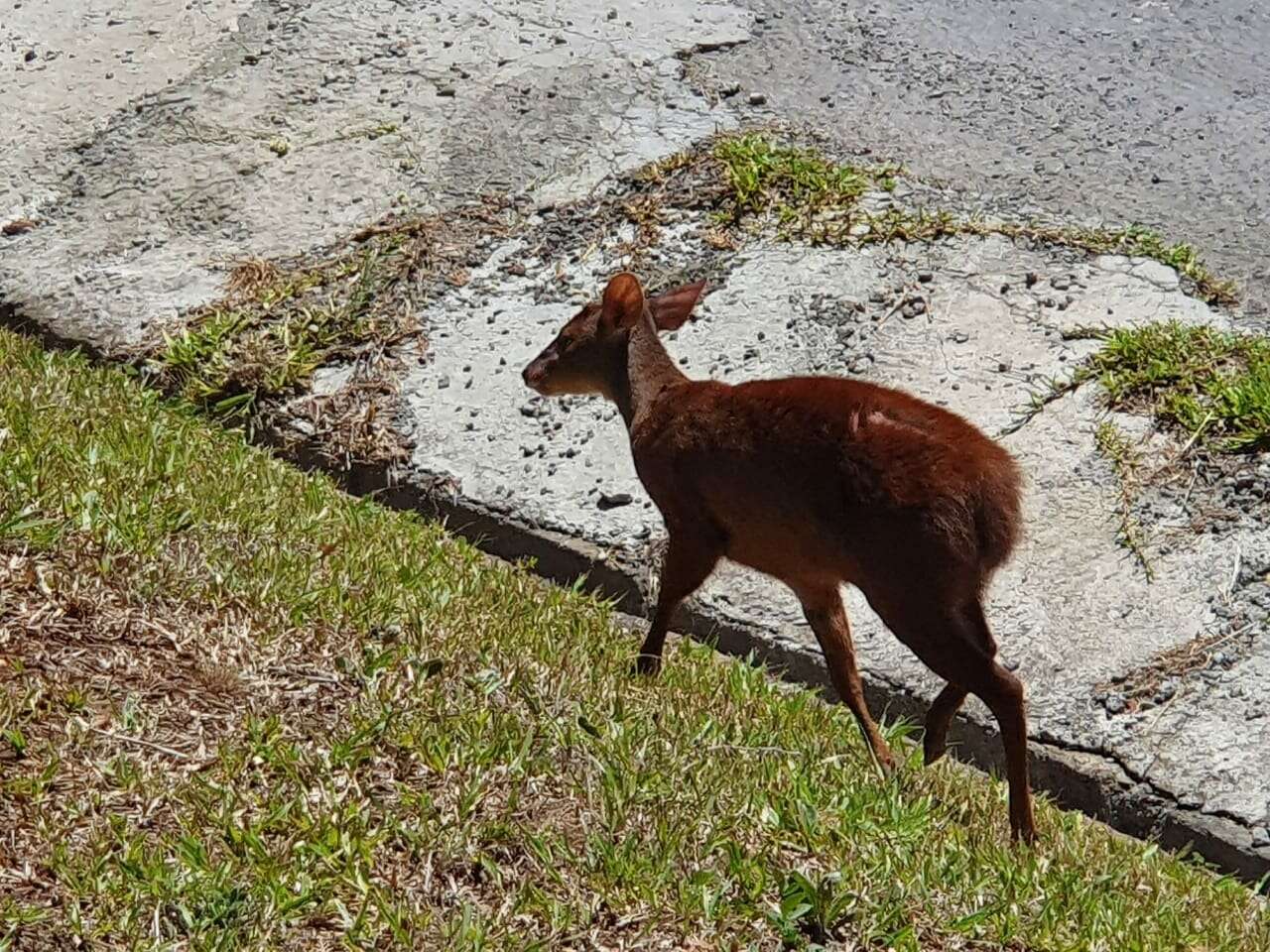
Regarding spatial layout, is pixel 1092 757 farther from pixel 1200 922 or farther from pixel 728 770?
pixel 728 770

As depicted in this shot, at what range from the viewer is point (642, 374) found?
20.9 feet

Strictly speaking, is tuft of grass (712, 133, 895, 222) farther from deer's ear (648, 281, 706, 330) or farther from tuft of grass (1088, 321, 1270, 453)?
tuft of grass (1088, 321, 1270, 453)

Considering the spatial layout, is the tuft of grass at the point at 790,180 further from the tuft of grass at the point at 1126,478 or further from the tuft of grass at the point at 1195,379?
the tuft of grass at the point at 1126,478

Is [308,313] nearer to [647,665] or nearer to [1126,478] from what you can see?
[647,665]

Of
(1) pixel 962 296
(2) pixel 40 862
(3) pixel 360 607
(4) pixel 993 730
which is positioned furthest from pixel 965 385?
(2) pixel 40 862

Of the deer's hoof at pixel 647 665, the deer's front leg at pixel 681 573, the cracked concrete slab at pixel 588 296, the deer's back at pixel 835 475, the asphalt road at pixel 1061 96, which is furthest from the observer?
the asphalt road at pixel 1061 96

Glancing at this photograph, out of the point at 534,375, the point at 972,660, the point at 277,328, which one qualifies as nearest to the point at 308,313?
the point at 277,328

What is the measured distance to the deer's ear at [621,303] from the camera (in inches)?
248

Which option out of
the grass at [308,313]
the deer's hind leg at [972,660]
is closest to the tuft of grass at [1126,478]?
the deer's hind leg at [972,660]

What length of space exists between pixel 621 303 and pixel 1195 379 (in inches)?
81.4

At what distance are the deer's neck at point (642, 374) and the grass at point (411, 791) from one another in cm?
106

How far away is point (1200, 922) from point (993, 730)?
143 centimetres

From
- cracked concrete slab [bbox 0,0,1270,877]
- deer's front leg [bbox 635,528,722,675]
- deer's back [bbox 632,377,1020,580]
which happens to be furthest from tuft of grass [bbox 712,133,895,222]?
deer's front leg [bbox 635,528,722,675]

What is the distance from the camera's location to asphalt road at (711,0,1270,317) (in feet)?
25.0
